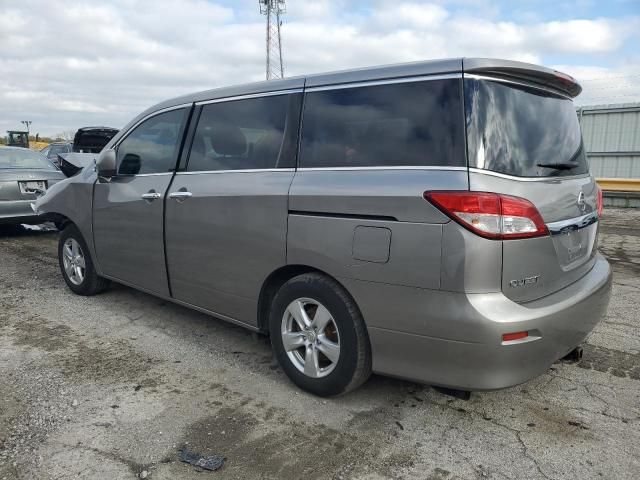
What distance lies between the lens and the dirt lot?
250cm

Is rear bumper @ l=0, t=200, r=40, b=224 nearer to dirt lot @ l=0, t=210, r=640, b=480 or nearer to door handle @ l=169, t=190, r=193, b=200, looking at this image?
dirt lot @ l=0, t=210, r=640, b=480

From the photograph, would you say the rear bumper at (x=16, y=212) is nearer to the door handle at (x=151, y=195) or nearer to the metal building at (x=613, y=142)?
the door handle at (x=151, y=195)

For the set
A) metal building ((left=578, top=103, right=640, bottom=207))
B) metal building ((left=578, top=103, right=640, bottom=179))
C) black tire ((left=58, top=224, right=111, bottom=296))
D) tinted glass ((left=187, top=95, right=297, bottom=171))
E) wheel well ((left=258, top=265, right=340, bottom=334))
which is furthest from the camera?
metal building ((left=578, top=103, right=640, bottom=179))

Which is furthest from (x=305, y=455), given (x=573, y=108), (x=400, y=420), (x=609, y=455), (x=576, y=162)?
(x=573, y=108)

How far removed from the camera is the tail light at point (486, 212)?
241 centimetres

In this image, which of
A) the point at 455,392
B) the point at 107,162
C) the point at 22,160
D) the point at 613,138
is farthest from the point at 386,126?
the point at 613,138

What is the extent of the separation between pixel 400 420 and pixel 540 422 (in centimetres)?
77

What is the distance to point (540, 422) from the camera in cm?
285

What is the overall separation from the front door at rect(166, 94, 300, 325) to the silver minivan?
1cm

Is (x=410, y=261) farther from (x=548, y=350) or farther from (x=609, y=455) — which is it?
(x=609, y=455)

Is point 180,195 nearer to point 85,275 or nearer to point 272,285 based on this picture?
point 272,285

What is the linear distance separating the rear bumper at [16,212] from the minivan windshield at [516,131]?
24.5 feet

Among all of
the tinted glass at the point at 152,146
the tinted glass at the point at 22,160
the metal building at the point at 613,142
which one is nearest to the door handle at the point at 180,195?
the tinted glass at the point at 152,146

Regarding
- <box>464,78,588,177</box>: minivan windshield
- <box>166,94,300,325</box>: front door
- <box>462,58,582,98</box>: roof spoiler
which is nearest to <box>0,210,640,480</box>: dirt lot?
<box>166,94,300,325</box>: front door
